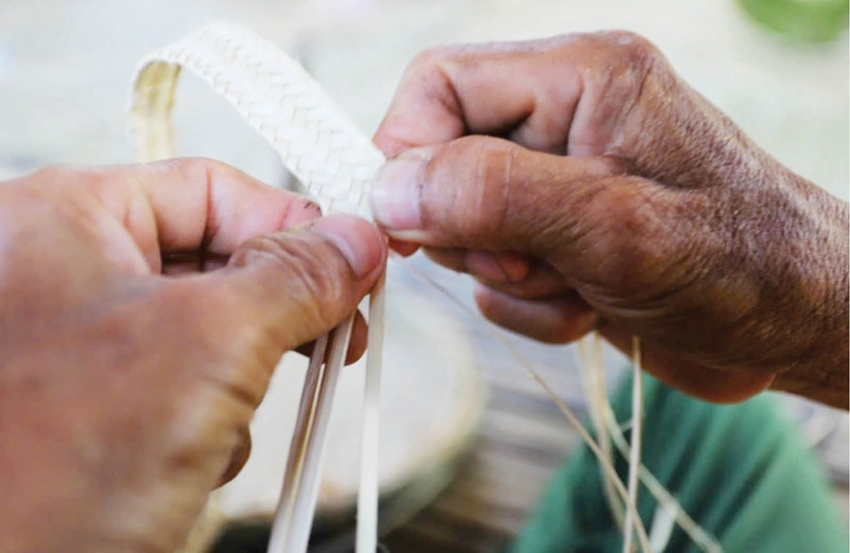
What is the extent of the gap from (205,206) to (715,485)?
45 cm

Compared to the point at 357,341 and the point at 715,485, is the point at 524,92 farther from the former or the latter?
the point at 715,485

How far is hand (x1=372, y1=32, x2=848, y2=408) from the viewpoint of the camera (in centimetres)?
38

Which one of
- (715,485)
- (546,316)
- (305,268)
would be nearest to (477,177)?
(305,268)

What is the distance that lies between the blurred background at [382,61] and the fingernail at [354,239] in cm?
49

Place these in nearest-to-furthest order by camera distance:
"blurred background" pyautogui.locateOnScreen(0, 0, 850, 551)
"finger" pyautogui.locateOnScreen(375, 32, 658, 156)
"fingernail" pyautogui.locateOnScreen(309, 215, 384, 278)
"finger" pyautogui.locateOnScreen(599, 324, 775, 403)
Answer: "fingernail" pyautogui.locateOnScreen(309, 215, 384, 278)
"finger" pyautogui.locateOnScreen(375, 32, 658, 156)
"finger" pyautogui.locateOnScreen(599, 324, 775, 403)
"blurred background" pyautogui.locateOnScreen(0, 0, 850, 551)

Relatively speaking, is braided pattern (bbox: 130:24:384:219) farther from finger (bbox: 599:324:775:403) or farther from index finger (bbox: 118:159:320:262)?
finger (bbox: 599:324:775:403)

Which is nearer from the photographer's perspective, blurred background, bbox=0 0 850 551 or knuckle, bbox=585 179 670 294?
knuckle, bbox=585 179 670 294

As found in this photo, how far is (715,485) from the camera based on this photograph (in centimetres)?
57

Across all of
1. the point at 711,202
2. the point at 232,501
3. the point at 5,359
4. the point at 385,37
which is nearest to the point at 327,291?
the point at 5,359

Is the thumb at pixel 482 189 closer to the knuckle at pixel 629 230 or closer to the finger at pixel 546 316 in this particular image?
the knuckle at pixel 629 230

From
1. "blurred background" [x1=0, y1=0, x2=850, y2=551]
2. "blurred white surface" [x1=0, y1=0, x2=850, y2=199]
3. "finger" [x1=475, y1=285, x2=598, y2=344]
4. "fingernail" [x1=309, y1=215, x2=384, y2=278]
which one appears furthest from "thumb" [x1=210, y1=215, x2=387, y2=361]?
"blurred white surface" [x1=0, y1=0, x2=850, y2=199]

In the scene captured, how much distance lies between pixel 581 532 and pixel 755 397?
18 centimetres

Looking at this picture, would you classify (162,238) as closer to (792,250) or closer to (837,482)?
(792,250)

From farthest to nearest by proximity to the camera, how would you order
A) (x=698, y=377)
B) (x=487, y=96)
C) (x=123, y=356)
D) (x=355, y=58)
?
(x=355, y=58) → (x=698, y=377) → (x=487, y=96) → (x=123, y=356)
